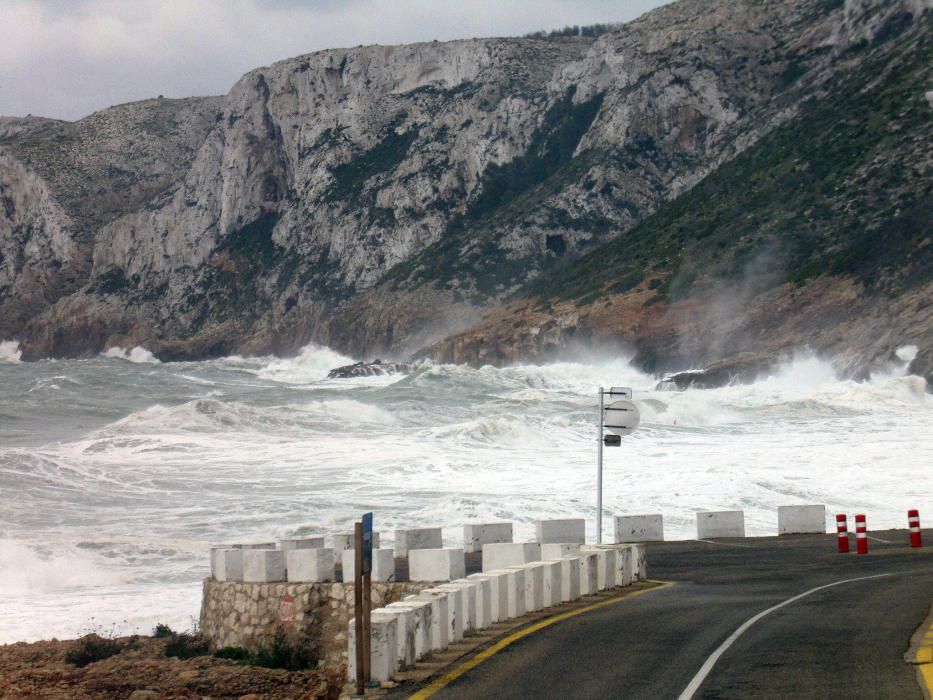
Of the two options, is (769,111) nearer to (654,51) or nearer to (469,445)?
(654,51)

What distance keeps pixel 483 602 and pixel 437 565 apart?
2346 millimetres

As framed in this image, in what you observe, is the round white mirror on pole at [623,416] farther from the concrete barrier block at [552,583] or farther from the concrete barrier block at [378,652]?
the concrete barrier block at [378,652]

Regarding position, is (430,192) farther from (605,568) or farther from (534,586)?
(534,586)

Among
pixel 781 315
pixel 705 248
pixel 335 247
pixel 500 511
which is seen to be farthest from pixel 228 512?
pixel 335 247

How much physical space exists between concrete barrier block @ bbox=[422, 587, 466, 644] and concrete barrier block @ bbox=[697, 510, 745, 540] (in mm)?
13193

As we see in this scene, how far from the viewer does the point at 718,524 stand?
26266 mm

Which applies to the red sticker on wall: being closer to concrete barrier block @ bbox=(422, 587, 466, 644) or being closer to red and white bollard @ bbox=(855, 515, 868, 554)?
concrete barrier block @ bbox=(422, 587, 466, 644)

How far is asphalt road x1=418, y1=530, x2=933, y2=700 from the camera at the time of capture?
11.1 meters

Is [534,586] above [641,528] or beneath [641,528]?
beneath

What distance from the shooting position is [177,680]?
15.3m

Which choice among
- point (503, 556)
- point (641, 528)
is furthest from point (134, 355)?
point (503, 556)

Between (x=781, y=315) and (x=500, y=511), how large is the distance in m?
54.2

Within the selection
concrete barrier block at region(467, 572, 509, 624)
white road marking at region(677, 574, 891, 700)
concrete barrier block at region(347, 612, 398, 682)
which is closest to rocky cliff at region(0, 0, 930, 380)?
white road marking at region(677, 574, 891, 700)

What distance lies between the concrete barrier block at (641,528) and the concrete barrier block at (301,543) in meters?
7.30
